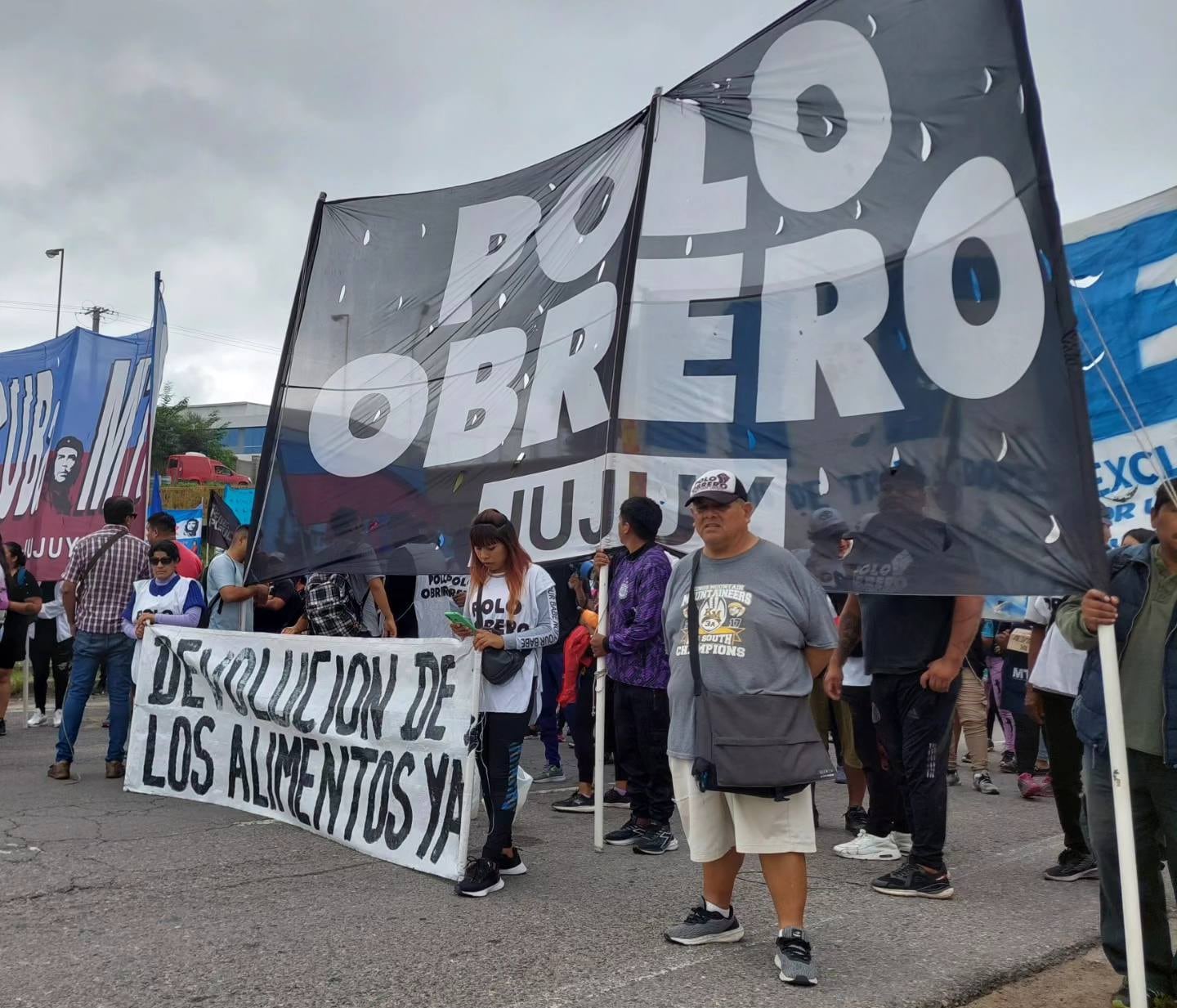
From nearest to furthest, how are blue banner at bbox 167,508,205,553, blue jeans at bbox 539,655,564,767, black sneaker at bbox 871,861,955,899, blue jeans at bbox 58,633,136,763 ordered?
black sneaker at bbox 871,861,955,899 → blue jeans at bbox 58,633,136,763 → blue jeans at bbox 539,655,564,767 → blue banner at bbox 167,508,205,553

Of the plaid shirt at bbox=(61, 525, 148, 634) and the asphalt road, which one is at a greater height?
the plaid shirt at bbox=(61, 525, 148, 634)

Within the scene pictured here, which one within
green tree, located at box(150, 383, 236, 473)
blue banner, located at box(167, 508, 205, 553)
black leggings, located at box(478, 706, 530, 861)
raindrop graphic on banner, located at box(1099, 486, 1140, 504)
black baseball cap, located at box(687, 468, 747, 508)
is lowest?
black leggings, located at box(478, 706, 530, 861)

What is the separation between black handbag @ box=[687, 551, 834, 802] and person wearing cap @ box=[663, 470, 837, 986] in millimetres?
51

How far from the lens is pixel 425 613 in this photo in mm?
8609

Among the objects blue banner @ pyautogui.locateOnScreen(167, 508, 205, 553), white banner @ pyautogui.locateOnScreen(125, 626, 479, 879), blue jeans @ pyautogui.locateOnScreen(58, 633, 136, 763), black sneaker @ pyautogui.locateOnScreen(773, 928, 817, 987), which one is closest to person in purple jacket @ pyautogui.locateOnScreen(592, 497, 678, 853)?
white banner @ pyautogui.locateOnScreen(125, 626, 479, 879)

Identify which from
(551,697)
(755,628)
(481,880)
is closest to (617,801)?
(551,697)

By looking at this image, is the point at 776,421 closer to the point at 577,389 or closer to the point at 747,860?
the point at 577,389

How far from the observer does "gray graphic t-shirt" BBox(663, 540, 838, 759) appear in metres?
3.86

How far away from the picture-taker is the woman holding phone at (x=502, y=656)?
4922mm

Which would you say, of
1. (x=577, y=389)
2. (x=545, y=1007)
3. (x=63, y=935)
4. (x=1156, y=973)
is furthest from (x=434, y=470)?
(x=1156, y=973)

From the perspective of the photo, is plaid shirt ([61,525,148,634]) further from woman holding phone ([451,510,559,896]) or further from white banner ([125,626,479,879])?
woman holding phone ([451,510,559,896])

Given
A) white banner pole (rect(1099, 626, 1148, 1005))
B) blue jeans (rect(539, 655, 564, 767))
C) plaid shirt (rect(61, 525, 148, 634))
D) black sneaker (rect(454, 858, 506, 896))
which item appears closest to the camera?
white banner pole (rect(1099, 626, 1148, 1005))

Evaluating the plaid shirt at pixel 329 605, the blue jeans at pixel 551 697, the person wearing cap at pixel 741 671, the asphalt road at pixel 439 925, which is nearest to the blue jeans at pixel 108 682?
the asphalt road at pixel 439 925

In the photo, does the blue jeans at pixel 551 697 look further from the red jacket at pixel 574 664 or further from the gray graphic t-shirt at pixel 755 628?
the gray graphic t-shirt at pixel 755 628
